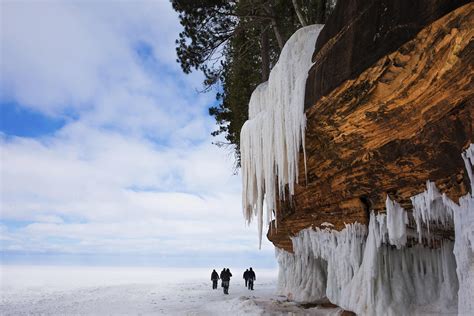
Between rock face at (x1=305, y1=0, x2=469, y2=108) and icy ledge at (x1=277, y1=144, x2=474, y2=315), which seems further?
icy ledge at (x1=277, y1=144, x2=474, y2=315)

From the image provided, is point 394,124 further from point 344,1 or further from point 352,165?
→ point 344,1

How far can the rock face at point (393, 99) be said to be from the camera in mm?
3568

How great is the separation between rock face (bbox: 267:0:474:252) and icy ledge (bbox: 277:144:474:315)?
0.97 ft

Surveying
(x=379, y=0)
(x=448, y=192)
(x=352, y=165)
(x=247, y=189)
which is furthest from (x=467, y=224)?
(x=247, y=189)

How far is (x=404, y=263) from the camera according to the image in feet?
22.5

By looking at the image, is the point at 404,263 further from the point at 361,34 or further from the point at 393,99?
the point at 361,34

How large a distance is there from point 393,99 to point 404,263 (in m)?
Result: 3.97

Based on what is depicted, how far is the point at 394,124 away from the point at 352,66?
109 cm

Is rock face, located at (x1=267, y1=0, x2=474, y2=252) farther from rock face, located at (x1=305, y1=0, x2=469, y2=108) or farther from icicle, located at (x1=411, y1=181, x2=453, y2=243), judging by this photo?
icicle, located at (x1=411, y1=181, x2=453, y2=243)

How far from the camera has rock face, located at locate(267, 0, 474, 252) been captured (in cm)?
357

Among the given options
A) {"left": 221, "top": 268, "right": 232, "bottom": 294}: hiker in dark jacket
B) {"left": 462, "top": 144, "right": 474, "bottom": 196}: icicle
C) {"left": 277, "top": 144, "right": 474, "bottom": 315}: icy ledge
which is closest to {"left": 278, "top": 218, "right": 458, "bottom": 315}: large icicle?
{"left": 277, "top": 144, "right": 474, "bottom": 315}: icy ledge

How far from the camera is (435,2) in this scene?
3361 millimetres

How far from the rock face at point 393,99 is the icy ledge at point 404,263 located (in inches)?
11.7

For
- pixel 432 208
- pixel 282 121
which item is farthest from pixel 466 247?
pixel 282 121
